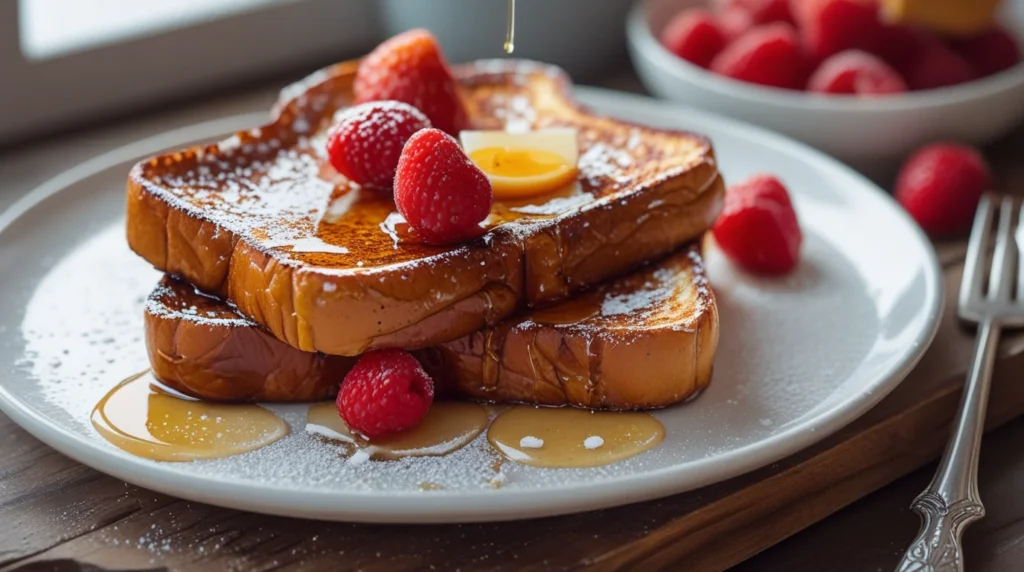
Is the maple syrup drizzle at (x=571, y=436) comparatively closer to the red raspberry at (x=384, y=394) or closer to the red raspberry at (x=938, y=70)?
the red raspberry at (x=384, y=394)

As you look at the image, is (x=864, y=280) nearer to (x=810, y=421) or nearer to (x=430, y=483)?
(x=810, y=421)

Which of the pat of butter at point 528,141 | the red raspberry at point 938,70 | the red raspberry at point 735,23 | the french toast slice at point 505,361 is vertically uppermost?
the pat of butter at point 528,141

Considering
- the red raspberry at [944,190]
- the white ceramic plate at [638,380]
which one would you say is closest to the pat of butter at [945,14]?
the red raspberry at [944,190]

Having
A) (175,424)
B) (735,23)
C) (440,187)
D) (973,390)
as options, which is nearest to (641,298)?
(440,187)

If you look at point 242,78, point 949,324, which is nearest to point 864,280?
point 949,324

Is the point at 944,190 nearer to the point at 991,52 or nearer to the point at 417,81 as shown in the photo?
the point at 991,52
